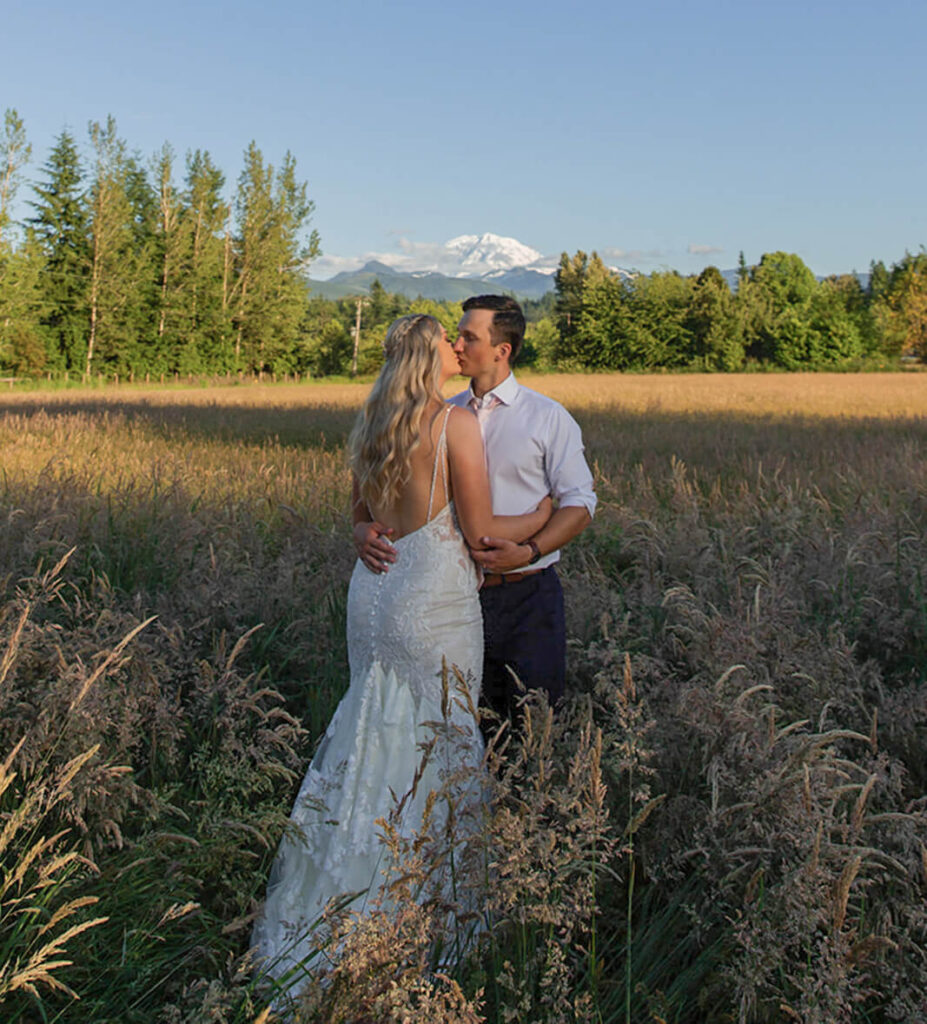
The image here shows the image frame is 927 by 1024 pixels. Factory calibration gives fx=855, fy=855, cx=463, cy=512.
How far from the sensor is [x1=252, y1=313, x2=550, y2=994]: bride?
287 cm

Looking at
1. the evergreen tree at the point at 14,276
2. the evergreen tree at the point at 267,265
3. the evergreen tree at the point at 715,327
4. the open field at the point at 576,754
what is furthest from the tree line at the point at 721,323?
the open field at the point at 576,754

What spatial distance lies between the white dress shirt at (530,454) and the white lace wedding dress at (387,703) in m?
0.50

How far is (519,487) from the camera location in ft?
11.5

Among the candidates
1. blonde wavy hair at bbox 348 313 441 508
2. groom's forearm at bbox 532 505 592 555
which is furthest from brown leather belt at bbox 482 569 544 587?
blonde wavy hair at bbox 348 313 441 508

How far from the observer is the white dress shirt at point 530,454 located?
136 inches

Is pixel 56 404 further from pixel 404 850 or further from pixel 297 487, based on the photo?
pixel 404 850

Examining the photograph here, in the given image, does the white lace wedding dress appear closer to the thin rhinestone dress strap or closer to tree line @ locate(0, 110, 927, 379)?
the thin rhinestone dress strap

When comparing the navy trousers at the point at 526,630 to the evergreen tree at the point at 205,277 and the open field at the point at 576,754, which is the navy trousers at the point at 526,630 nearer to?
the open field at the point at 576,754

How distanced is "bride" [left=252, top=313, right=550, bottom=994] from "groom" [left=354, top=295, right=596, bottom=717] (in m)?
0.32

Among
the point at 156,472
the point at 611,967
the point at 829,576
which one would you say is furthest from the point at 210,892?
the point at 156,472

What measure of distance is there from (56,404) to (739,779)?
2320 centimetres

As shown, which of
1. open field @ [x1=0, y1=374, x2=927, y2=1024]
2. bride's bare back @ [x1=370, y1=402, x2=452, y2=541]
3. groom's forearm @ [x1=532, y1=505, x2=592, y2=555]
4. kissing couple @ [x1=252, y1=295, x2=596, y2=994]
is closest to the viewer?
open field @ [x1=0, y1=374, x2=927, y2=1024]

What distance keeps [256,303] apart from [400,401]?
60.2 meters

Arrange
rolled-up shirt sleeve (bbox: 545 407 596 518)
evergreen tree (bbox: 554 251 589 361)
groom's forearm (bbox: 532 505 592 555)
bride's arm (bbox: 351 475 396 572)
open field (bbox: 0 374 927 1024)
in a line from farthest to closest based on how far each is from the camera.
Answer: evergreen tree (bbox: 554 251 589 361), rolled-up shirt sleeve (bbox: 545 407 596 518), groom's forearm (bbox: 532 505 592 555), bride's arm (bbox: 351 475 396 572), open field (bbox: 0 374 927 1024)
